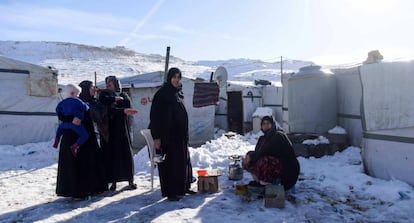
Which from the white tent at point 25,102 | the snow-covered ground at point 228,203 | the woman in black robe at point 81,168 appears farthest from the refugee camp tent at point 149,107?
the woman in black robe at point 81,168

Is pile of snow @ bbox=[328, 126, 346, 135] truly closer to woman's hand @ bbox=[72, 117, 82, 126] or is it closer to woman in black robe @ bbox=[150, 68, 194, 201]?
woman in black robe @ bbox=[150, 68, 194, 201]

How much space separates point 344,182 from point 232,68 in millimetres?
37254

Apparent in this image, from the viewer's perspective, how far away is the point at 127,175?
15.5 feet

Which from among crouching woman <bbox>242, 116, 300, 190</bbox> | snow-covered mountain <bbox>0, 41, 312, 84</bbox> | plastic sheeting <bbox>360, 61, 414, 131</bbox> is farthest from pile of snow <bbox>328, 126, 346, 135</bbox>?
snow-covered mountain <bbox>0, 41, 312, 84</bbox>

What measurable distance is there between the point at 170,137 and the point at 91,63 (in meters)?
30.3

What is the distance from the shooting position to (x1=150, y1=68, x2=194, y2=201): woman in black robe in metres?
4.26

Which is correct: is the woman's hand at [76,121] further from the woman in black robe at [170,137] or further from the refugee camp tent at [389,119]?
the refugee camp tent at [389,119]

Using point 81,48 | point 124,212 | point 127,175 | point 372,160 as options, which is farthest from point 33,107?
point 81,48

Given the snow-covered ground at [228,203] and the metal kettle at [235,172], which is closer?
the snow-covered ground at [228,203]

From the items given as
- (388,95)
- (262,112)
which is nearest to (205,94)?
(262,112)

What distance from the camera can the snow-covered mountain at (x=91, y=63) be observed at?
29.4m

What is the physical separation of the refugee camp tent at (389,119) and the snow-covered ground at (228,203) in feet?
0.69

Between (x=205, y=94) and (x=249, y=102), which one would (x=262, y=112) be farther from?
(x=205, y=94)

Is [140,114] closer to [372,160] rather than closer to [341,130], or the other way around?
[341,130]
